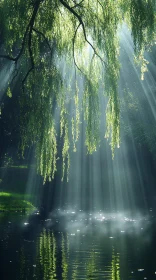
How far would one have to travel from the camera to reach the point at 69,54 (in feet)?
40.8

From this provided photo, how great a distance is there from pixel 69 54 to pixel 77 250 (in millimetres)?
5283

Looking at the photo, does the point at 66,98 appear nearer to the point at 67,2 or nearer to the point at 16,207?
the point at 67,2

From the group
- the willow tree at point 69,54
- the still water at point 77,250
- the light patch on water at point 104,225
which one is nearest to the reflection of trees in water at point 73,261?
the still water at point 77,250

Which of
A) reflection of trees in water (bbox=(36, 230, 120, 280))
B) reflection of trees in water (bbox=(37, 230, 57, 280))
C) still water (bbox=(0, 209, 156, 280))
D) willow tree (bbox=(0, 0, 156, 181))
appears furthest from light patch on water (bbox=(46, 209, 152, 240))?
willow tree (bbox=(0, 0, 156, 181))

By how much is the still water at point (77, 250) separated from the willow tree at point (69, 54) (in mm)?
2346

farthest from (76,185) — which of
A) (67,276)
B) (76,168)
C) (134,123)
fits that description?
(67,276)

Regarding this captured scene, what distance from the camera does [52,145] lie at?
12.4m

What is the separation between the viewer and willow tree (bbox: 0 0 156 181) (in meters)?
11.3

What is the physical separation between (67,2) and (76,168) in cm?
3325

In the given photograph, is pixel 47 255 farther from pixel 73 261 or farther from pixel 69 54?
pixel 69 54

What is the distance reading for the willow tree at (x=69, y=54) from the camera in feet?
37.2

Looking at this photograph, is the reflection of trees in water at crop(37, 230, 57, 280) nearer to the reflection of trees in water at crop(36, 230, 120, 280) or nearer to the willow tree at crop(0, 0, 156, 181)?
the reflection of trees in water at crop(36, 230, 120, 280)

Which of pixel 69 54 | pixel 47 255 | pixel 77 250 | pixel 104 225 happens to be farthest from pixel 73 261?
pixel 104 225

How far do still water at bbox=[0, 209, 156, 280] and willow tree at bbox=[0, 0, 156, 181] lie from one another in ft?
7.70
